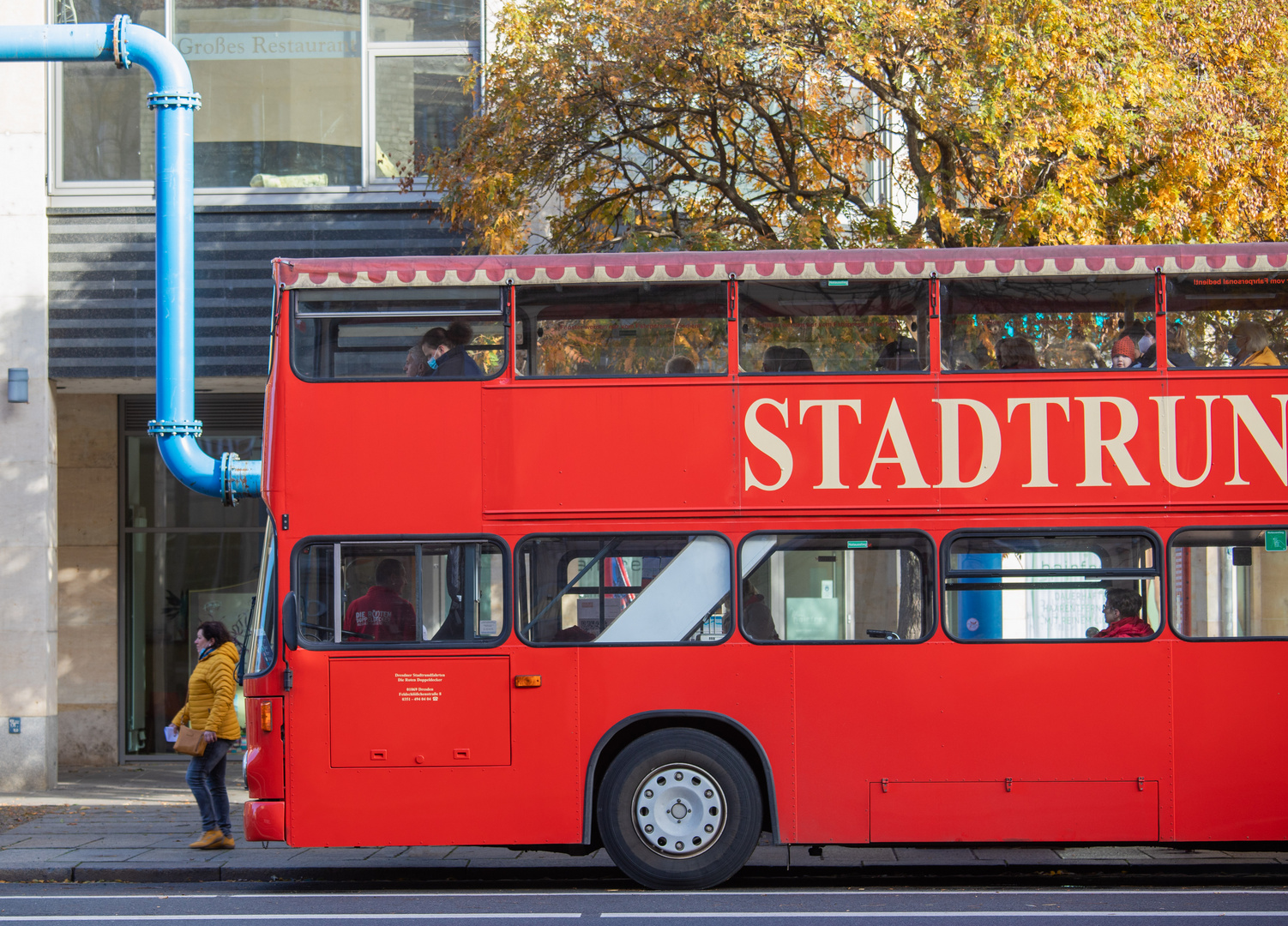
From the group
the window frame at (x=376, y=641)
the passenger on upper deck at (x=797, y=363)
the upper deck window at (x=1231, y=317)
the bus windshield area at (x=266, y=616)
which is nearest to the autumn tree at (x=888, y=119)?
the upper deck window at (x=1231, y=317)

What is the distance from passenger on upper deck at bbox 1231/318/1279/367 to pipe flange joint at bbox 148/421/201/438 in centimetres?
817

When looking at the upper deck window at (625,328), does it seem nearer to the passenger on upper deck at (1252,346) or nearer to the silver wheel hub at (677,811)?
the silver wheel hub at (677,811)

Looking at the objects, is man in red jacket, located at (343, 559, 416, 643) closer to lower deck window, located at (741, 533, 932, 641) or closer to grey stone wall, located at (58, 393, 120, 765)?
lower deck window, located at (741, 533, 932, 641)

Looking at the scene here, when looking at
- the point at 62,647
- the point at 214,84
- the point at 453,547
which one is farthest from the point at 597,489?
the point at 62,647

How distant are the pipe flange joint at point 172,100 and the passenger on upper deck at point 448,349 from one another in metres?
5.25

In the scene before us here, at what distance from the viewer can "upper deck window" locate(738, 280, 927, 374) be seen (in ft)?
26.6

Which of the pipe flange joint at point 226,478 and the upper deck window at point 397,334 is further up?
the upper deck window at point 397,334

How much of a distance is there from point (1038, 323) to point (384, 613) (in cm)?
465

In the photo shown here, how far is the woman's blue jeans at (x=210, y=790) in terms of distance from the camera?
9.84 m

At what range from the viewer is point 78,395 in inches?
590

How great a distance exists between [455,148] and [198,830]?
21.9 ft

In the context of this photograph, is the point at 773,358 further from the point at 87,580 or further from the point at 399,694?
the point at 87,580

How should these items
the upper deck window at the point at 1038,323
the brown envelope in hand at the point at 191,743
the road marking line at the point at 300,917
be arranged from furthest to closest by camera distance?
the brown envelope in hand at the point at 191,743
the upper deck window at the point at 1038,323
the road marking line at the point at 300,917

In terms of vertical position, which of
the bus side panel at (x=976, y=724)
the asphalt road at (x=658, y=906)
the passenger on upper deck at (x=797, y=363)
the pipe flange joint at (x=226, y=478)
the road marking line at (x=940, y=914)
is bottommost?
the asphalt road at (x=658, y=906)
